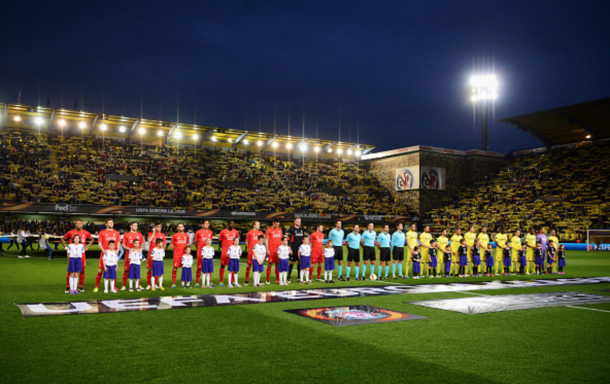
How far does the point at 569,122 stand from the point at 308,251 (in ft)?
129

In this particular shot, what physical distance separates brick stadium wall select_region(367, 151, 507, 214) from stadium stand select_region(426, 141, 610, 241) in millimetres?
1185

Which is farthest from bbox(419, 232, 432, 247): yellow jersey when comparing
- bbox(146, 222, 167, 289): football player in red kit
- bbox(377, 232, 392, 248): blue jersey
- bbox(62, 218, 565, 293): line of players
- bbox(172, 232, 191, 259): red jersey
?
bbox(146, 222, 167, 289): football player in red kit

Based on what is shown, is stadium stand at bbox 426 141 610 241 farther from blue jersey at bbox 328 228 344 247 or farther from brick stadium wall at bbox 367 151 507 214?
blue jersey at bbox 328 228 344 247

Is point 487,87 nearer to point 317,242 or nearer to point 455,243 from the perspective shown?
point 455,243

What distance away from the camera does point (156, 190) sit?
36844 mm

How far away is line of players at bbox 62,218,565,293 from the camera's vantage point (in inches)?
499

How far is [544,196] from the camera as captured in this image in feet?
137

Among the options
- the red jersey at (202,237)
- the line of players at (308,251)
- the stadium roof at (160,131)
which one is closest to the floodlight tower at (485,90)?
the stadium roof at (160,131)

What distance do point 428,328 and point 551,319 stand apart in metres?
2.81

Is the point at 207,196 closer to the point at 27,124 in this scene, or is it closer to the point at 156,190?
the point at 156,190

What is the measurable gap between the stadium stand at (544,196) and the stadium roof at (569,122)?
127cm

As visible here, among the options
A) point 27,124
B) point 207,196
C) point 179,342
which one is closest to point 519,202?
point 207,196

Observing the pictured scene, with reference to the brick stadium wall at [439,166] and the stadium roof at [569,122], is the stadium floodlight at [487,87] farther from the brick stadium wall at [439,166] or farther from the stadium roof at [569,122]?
the brick stadium wall at [439,166]

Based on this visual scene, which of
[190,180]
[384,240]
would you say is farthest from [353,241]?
[190,180]
